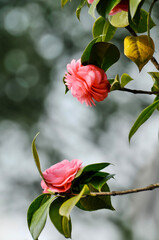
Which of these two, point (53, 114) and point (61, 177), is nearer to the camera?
point (61, 177)

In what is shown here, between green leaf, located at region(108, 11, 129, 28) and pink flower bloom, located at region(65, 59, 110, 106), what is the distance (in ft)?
0.22

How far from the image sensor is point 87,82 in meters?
0.46

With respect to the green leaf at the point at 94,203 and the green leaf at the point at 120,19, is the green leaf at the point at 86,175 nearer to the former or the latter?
the green leaf at the point at 94,203

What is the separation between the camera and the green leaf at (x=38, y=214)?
16.9 inches

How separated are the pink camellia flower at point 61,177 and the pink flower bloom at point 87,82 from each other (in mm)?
98

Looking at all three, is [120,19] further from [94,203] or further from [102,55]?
[94,203]

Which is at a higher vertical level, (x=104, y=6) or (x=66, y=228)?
(x=104, y=6)

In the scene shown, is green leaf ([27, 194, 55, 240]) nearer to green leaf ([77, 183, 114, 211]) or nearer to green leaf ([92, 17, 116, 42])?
green leaf ([77, 183, 114, 211])

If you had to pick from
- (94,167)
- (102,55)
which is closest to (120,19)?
(102,55)

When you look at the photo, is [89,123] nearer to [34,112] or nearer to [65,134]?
[65,134]

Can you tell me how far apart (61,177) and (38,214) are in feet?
0.19

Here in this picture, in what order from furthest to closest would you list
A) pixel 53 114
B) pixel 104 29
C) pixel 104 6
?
pixel 53 114
pixel 104 29
pixel 104 6

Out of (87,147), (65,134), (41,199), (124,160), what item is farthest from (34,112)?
(41,199)

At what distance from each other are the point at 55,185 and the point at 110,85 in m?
0.16
